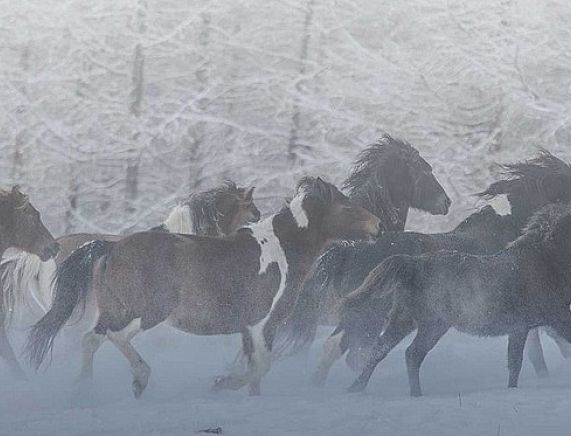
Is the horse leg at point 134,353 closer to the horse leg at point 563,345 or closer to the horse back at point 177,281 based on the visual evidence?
the horse back at point 177,281

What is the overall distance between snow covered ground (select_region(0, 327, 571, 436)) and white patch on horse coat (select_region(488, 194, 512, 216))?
0.80 metres

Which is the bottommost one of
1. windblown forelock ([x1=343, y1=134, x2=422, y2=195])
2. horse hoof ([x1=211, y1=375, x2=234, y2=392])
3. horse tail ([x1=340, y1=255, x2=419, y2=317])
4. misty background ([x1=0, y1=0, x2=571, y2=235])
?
horse hoof ([x1=211, y1=375, x2=234, y2=392])

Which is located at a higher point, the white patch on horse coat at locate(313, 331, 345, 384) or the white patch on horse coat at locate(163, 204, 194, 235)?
the white patch on horse coat at locate(163, 204, 194, 235)

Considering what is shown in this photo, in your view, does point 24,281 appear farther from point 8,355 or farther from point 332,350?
point 332,350

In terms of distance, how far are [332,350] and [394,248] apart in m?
0.64

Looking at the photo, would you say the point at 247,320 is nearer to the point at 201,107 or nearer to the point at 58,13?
the point at 201,107

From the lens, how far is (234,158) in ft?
18.8

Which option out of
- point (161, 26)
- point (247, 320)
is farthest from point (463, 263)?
point (161, 26)

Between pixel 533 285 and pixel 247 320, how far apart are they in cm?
134

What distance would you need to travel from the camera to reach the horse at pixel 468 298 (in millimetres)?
4129

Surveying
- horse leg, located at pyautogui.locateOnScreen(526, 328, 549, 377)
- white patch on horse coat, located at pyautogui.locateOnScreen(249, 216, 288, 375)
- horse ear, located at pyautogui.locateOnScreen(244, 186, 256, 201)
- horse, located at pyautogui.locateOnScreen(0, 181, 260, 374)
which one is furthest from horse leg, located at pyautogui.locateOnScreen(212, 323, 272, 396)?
horse leg, located at pyautogui.locateOnScreen(526, 328, 549, 377)

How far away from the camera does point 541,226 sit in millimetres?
4348

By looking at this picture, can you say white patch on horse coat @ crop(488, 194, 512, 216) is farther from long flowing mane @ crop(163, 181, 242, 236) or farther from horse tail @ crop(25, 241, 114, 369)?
horse tail @ crop(25, 241, 114, 369)

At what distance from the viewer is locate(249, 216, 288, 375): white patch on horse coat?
14.1 feet
